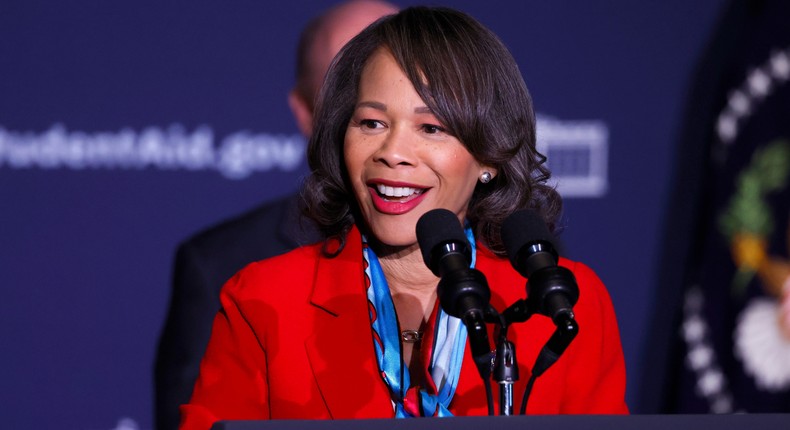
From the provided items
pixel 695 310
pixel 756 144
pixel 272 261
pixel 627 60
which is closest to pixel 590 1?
pixel 627 60

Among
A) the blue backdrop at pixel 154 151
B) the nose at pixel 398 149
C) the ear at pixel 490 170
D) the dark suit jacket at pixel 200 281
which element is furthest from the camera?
the blue backdrop at pixel 154 151

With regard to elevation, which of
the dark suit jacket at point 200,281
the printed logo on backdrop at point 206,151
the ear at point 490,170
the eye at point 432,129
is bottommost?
the dark suit jacket at point 200,281

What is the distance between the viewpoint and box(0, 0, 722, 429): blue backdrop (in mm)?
3572

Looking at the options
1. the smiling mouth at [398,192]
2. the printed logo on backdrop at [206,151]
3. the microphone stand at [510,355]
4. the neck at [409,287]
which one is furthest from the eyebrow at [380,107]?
the printed logo on backdrop at [206,151]

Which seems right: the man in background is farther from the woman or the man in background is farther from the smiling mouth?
the smiling mouth

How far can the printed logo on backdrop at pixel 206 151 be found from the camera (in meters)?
3.58

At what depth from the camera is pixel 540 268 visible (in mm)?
1430

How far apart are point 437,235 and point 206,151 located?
2269 mm

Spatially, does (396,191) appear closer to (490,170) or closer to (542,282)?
(490,170)

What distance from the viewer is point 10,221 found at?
3.58 metres

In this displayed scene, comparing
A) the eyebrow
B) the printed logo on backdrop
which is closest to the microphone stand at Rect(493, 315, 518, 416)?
the eyebrow

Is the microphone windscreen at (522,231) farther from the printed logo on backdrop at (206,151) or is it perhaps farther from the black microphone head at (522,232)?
the printed logo on backdrop at (206,151)

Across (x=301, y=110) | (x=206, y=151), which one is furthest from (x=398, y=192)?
(x=206, y=151)

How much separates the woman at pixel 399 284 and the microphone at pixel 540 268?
42 centimetres
